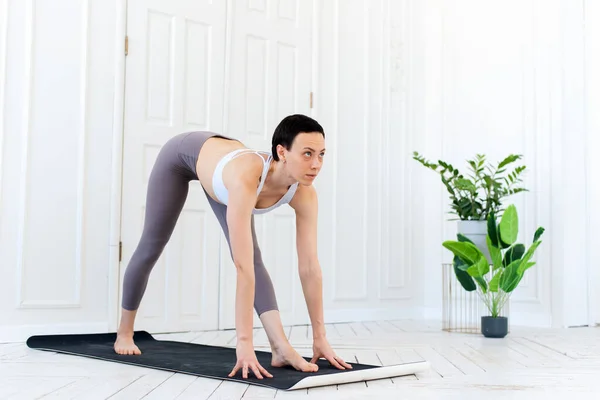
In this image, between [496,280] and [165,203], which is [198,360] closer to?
[165,203]

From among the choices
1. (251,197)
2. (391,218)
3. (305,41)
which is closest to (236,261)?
(251,197)

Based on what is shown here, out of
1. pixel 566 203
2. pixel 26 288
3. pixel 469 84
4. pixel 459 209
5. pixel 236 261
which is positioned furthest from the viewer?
pixel 469 84

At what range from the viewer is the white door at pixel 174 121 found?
3920mm

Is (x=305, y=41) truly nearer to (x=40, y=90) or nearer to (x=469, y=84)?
(x=469, y=84)

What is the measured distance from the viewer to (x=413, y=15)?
5535mm

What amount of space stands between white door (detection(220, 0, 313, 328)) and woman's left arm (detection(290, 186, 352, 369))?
172 cm

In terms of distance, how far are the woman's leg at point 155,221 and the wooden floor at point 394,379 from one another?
0.26m

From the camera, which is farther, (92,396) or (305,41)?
(305,41)

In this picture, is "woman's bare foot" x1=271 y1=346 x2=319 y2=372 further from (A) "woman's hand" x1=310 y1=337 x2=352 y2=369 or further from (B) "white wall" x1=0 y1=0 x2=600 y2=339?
(B) "white wall" x1=0 y1=0 x2=600 y2=339

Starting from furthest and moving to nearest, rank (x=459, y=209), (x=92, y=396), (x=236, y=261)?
Answer: (x=459, y=209) → (x=236, y=261) → (x=92, y=396)

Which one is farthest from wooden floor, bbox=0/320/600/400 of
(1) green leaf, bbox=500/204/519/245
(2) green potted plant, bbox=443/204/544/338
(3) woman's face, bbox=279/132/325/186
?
(3) woman's face, bbox=279/132/325/186

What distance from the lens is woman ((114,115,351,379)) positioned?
2.33m

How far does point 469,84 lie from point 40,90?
299 centimetres

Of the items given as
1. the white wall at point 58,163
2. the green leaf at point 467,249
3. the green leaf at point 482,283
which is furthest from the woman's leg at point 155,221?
the green leaf at point 482,283
